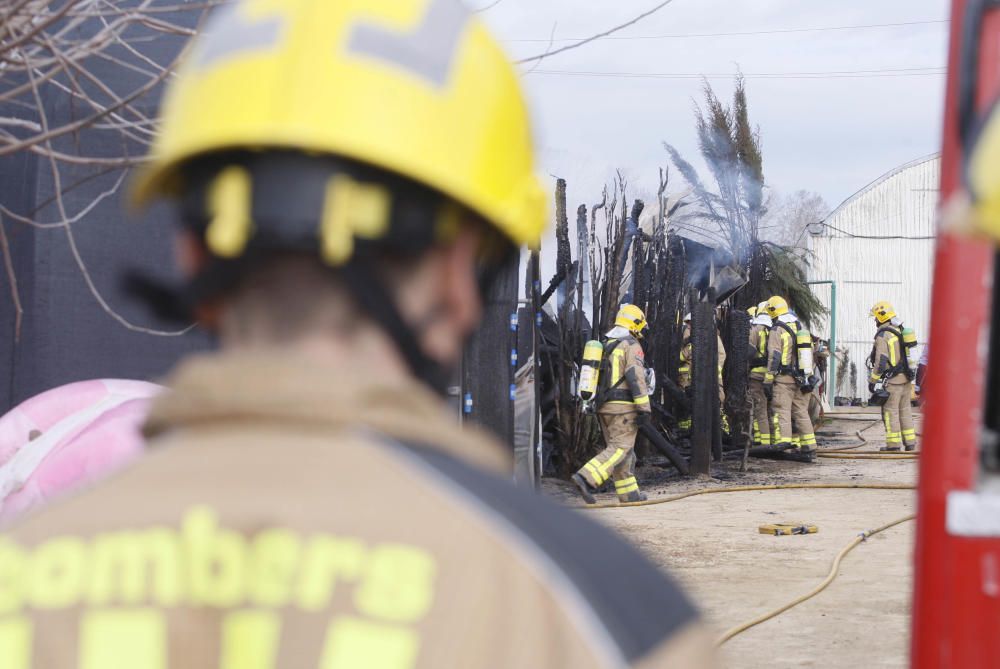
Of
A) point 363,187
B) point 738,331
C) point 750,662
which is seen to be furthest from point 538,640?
point 738,331

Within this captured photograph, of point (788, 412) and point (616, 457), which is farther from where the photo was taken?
point (788, 412)

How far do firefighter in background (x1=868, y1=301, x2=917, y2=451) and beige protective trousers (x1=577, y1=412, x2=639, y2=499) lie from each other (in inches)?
235

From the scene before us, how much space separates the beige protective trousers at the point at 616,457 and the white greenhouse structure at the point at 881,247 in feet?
77.0

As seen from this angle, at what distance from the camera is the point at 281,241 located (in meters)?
1.12

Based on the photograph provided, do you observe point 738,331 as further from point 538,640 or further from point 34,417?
point 538,640

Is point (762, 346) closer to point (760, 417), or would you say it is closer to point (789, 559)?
point (760, 417)

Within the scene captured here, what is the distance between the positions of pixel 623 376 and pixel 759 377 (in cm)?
558

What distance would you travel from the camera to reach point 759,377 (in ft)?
57.2

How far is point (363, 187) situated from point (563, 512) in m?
0.36

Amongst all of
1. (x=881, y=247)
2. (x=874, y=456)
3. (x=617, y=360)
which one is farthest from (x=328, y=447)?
(x=881, y=247)

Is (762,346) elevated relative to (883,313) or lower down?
lower down

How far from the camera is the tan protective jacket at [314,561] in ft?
3.17

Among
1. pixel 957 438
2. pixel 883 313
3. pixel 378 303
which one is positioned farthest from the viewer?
pixel 883 313

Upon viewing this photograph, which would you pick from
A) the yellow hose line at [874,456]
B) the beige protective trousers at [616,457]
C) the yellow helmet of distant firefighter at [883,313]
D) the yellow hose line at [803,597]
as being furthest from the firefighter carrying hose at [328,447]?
the yellow helmet of distant firefighter at [883,313]
